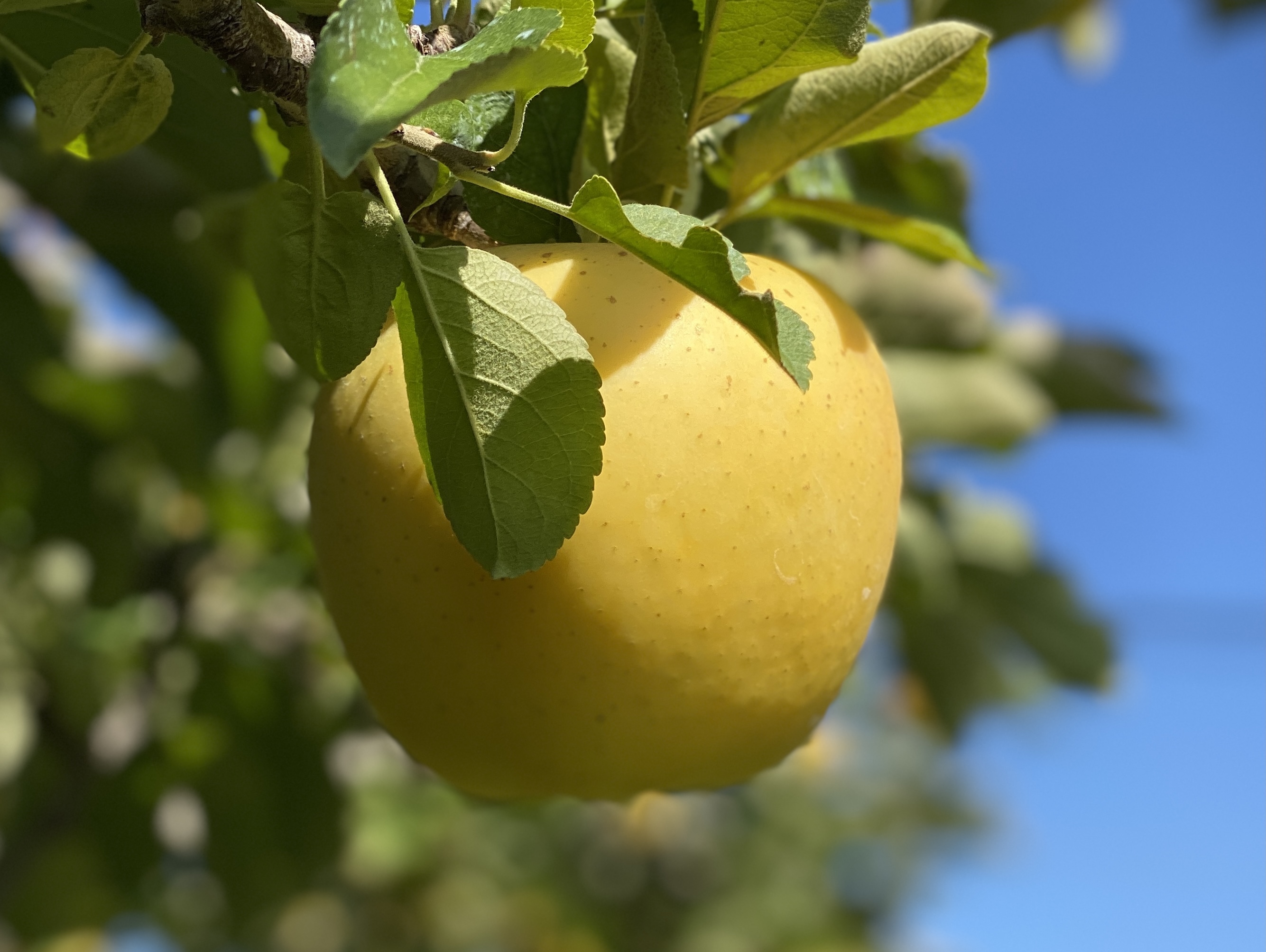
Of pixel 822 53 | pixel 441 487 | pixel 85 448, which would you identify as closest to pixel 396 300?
pixel 441 487

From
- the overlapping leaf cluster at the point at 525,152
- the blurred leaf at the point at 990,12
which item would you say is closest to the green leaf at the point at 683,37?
the overlapping leaf cluster at the point at 525,152

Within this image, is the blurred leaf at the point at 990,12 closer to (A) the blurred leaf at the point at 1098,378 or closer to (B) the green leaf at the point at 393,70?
(B) the green leaf at the point at 393,70

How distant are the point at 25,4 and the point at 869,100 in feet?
1.11

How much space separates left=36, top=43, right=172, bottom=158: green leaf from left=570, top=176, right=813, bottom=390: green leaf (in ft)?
0.57

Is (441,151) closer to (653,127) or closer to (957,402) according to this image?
(653,127)

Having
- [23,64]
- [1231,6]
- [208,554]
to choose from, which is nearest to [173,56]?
[23,64]

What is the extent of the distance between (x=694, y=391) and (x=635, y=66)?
14 centimetres

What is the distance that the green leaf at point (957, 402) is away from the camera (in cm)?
118

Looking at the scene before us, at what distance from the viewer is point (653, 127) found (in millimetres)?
470

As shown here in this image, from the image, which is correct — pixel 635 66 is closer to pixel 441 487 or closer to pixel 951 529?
pixel 441 487

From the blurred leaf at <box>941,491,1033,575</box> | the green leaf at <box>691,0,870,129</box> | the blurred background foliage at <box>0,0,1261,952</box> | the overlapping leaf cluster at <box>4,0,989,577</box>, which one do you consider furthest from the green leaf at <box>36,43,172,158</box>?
the blurred leaf at <box>941,491,1033,575</box>

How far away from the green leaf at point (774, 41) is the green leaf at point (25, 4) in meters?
0.24

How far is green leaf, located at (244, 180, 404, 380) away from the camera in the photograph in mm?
415

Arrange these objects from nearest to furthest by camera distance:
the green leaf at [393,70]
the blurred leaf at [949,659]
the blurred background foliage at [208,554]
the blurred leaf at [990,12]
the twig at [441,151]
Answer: the green leaf at [393,70] → the twig at [441,151] → the blurred leaf at [990,12] → the blurred background foliage at [208,554] → the blurred leaf at [949,659]
